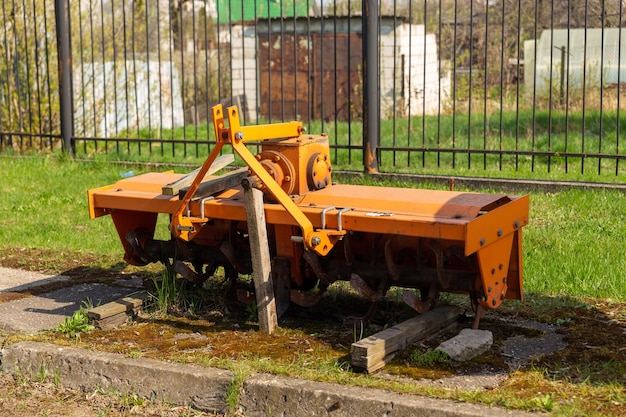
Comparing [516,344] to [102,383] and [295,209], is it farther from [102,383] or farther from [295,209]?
[102,383]

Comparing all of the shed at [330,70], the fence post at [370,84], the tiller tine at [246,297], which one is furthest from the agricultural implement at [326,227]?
the shed at [330,70]

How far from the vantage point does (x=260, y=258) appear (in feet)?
16.7

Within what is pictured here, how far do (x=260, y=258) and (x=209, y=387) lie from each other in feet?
2.95

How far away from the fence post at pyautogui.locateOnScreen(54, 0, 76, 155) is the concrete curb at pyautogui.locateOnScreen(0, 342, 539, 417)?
23.5 feet

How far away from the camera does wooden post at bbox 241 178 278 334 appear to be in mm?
4980

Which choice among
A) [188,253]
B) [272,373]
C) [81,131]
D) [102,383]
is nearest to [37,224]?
[188,253]

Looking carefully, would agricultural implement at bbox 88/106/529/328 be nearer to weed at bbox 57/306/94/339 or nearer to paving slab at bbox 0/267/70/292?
weed at bbox 57/306/94/339

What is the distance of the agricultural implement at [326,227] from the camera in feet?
15.6

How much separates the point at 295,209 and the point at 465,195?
0.90m

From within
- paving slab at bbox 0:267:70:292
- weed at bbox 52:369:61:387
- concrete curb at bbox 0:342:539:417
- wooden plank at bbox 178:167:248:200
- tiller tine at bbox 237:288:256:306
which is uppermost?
wooden plank at bbox 178:167:248:200

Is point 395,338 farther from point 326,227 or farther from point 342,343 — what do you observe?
point 326,227

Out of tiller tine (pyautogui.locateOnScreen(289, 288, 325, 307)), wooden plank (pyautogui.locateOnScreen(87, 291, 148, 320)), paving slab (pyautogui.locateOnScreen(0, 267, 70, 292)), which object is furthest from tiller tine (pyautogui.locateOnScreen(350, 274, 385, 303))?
paving slab (pyautogui.locateOnScreen(0, 267, 70, 292))

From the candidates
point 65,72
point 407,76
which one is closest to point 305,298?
point 65,72

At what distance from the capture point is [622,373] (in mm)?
4348
